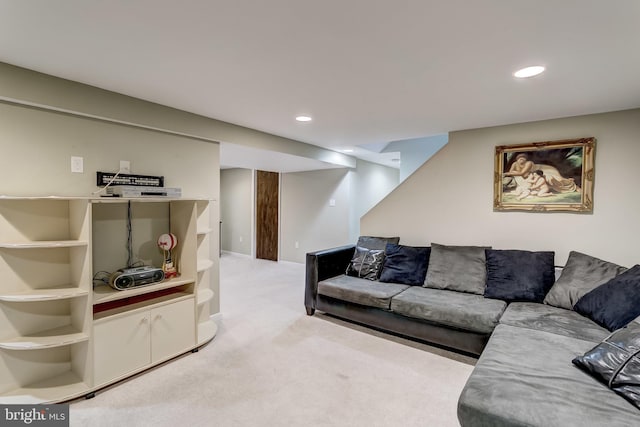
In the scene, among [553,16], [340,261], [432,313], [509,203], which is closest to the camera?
[553,16]

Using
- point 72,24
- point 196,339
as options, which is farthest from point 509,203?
point 72,24

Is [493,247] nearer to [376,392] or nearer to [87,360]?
[376,392]

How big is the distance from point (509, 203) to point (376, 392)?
2391 millimetres

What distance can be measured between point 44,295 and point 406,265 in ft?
10.2

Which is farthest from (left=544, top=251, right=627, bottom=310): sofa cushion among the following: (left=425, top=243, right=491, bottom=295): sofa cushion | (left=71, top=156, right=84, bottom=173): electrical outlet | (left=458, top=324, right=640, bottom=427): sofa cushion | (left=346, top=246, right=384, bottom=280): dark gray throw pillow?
(left=71, top=156, right=84, bottom=173): electrical outlet

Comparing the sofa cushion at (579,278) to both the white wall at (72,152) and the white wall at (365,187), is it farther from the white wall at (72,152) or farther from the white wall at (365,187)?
the white wall at (72,152)

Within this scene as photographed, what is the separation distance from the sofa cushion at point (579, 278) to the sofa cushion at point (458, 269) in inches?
22.7

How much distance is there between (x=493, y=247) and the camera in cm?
339

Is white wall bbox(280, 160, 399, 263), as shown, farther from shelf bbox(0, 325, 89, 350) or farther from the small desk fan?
shelf bbox(0, 325, 89, 350)

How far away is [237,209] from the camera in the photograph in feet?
24.1

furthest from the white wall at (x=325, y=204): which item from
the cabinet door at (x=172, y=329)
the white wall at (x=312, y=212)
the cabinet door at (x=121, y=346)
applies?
the cabinet door at (x=121, y=346)

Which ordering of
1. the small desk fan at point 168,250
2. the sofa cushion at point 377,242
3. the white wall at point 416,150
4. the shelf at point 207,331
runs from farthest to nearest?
1. the white wall at point 416,150
2. the sofa cushion at point 377,242
3. the shelf at point 207,331
4. the small desk fan at point 168,250

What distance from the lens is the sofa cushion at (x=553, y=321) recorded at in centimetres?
206

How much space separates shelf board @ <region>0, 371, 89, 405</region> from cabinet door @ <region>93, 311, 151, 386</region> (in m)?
0.13
